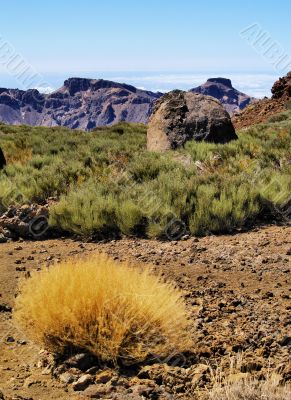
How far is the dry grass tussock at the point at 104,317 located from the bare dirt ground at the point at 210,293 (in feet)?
0.80

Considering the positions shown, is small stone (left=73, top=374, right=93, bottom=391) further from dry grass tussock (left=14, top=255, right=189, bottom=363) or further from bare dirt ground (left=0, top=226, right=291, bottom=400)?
dry grass tussock (left=14, top=255, right=189, bottom=363)

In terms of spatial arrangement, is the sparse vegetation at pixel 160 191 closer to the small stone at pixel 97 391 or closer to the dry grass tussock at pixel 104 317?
the dry grass tussock at pixel 104 317

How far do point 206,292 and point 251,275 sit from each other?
0.72 meters

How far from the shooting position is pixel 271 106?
3619 centimetres

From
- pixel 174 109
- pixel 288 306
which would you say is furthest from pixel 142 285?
pixel 174 109

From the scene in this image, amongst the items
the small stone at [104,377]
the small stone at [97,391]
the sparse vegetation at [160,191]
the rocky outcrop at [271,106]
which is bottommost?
the small stone at [97,391]

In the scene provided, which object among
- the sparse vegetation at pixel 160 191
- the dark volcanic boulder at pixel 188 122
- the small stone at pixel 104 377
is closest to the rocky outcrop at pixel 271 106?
the dark volcanic boulder at pixel 188 122

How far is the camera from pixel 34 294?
3.99 m

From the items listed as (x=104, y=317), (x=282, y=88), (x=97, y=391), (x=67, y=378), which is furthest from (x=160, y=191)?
(x=282, y=88)

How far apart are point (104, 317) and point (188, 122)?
36.9ft

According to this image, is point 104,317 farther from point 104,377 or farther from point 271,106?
point 271,106

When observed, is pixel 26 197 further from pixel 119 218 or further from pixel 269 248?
pixel 269 248

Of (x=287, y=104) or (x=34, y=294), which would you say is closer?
(x=34, y=294)

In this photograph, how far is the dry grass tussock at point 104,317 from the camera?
369 centimetres
